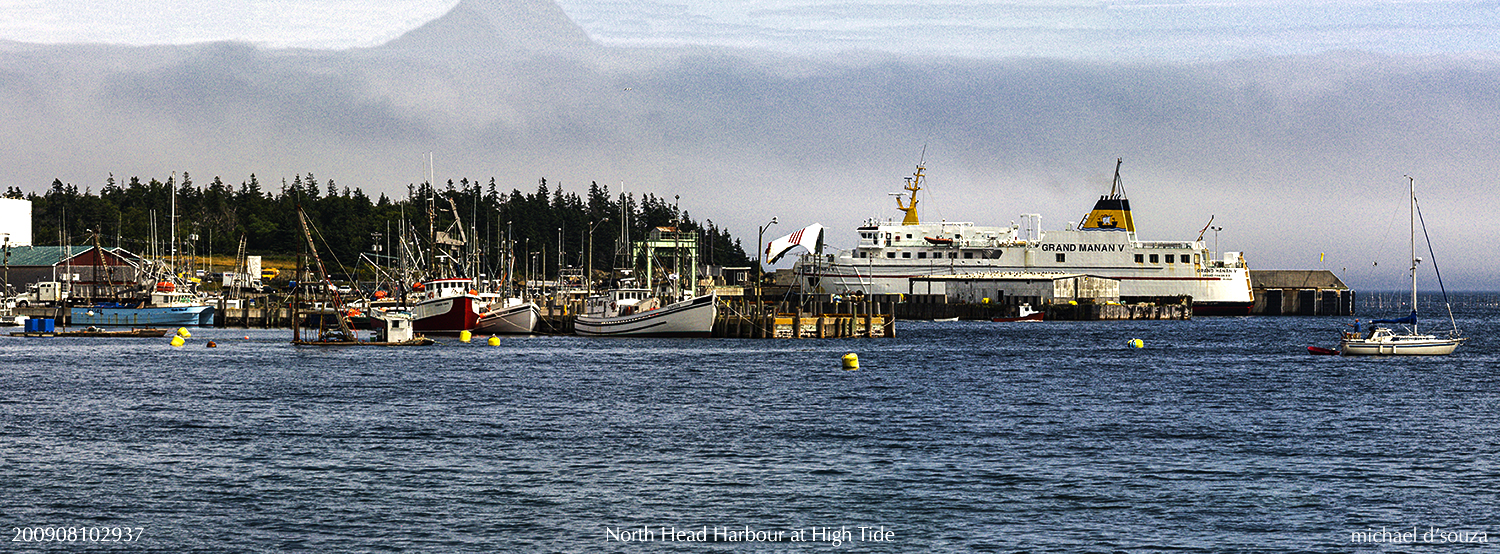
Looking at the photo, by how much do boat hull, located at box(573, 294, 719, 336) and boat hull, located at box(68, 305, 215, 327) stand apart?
3737cm

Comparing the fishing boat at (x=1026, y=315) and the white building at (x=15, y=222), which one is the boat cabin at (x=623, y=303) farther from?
the white building at (x=15, y=222)

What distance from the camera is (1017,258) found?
134 meters

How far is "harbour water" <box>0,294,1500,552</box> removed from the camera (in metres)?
23.0

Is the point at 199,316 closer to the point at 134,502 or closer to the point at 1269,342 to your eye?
the point at 1269,342

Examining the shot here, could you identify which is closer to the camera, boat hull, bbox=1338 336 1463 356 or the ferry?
boat hull, bbox=1338 336 1463 356

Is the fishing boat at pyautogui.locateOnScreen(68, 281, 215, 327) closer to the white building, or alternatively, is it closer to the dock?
the white building

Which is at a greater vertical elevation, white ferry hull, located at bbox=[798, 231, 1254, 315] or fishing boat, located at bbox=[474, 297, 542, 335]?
white ferry hull, located at bbox=[798, 231, 1254, 315]

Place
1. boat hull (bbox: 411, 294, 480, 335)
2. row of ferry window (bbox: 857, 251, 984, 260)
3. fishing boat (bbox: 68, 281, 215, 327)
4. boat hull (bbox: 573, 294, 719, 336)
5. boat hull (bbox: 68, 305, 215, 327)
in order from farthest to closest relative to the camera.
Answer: row of ferry window (bbox: 857, 251, 984, 260) → fishing boat (bbox: 68, 281, 215, 327) → boat hull (bbox: 68, 305, 215, 327) → boat hull (bbox: 411, 294, 480, 335) → boat hull (bbox: 573, 294, 719, 336)

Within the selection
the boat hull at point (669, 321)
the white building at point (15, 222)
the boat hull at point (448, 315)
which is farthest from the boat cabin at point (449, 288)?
the white building at point (15, 222)

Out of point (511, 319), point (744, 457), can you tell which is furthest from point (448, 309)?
point (744, 457)

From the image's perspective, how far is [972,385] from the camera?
5078 cm

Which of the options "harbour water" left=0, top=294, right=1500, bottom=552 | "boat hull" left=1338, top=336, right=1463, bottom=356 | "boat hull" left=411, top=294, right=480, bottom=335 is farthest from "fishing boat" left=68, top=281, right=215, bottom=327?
"boat hull" left=1338, top=336, right=1463, bottom=356

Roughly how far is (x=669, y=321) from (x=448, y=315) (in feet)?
51.0

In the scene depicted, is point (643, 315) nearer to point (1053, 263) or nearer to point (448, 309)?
point (448, 309)
